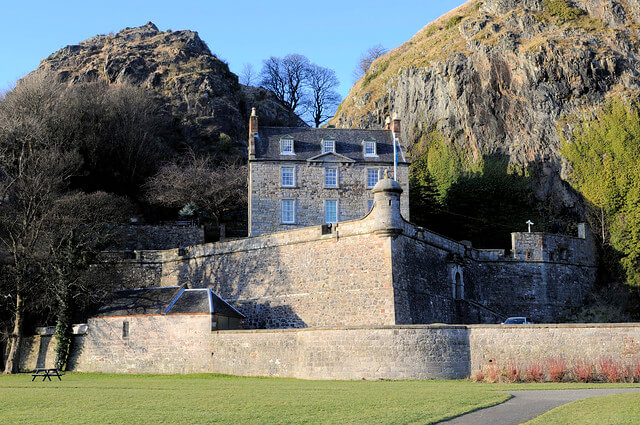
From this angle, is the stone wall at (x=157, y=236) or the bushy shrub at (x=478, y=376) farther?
the stone wall at (x=157, y=236)

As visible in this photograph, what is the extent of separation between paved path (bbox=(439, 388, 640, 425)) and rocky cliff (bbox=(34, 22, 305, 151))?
4920 cm

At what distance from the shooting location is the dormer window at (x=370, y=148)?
46750 millimetres

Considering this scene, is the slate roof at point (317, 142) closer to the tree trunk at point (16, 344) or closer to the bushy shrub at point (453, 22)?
the tree trunk at point (16, 344)

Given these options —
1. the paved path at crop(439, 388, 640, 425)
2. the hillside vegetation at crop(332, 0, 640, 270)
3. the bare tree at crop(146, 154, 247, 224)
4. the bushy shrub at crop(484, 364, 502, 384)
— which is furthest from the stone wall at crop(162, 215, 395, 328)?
the hillside vegetation at crop(332, 0, 640, 270)

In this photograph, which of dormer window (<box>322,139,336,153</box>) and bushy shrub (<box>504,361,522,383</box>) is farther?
dormer window (<box>322,139,336,153</box>)

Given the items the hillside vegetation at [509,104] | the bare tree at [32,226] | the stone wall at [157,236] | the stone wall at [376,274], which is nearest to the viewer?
the stone wall at [376,274]

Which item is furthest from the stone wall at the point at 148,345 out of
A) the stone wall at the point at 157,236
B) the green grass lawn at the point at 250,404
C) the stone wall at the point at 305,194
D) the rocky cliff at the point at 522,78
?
the rocky cliff at the point at 522,78

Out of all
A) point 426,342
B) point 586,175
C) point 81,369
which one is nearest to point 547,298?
point 586,175

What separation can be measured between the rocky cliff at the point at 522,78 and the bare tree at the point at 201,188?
49.4ft

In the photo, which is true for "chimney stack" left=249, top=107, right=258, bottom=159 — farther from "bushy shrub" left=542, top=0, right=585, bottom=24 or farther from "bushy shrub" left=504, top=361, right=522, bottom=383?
"bushy shrub" left=542, top=0, right=585, bottom=24

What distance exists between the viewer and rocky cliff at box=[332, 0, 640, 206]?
5369 cm

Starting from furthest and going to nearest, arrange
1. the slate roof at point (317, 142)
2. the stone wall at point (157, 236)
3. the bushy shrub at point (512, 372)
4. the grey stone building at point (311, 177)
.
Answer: the stone wall at point (157, 236), the slate roof at point (317, 142), the grey stone building at point (311, 177), the bushy shrub at point (512, 372)

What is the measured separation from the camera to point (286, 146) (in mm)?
46125

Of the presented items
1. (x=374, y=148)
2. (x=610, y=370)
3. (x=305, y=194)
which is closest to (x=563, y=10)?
(x=374, y=148)
